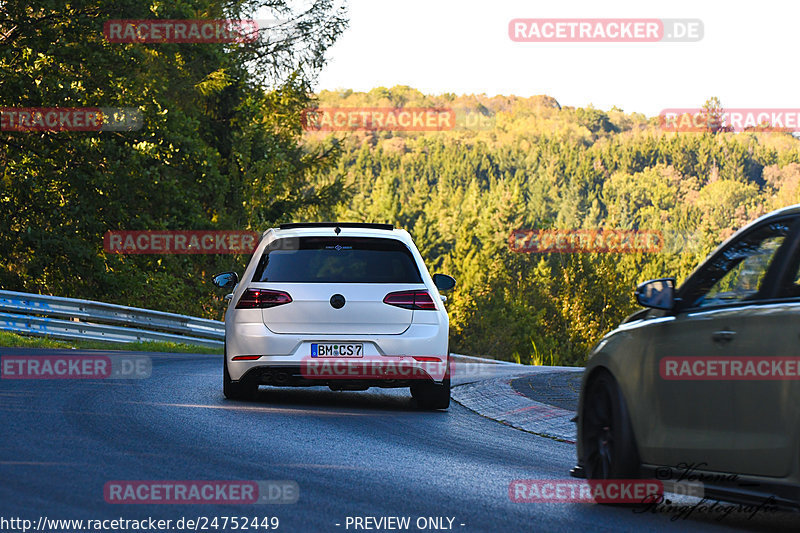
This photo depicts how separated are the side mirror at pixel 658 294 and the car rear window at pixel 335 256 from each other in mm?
5730

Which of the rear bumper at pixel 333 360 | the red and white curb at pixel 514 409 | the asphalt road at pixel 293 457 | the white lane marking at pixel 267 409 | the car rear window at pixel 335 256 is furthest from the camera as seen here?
the car rear window at pixel 335 256

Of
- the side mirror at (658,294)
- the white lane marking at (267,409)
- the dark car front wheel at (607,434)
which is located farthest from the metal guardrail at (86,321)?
the side mirror at (658,294)

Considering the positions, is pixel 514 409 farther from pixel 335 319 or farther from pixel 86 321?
pixel 86 321

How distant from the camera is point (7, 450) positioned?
786cm

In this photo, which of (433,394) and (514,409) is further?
(514,409)

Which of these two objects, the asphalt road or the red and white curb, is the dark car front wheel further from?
the red and white curb

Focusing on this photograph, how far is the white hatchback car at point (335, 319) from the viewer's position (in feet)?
38.5

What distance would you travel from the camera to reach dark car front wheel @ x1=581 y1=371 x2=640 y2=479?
6.67m

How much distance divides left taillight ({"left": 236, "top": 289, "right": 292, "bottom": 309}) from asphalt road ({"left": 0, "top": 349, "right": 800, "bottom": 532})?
3.26 feet

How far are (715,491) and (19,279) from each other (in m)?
27.1

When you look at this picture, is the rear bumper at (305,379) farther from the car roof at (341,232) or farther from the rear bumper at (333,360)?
the car roof at (341,232)

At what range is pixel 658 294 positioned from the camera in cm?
646

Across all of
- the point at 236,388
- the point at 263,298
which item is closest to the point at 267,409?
the point at 236,388

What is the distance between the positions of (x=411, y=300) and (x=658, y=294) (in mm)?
5689
